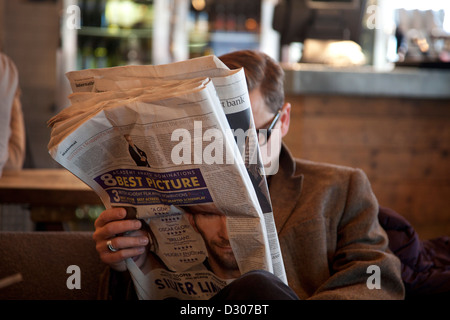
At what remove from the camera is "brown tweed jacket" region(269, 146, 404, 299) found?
1073 mm

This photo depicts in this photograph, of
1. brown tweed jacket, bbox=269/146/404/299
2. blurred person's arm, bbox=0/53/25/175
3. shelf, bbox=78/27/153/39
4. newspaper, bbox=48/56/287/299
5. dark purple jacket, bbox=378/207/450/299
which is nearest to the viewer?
newspaper, bbox=48/56/287/299

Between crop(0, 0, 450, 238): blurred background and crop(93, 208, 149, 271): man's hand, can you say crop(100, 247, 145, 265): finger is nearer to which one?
crop(93, 208, 149, 271): man's hand

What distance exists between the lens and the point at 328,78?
2.61m

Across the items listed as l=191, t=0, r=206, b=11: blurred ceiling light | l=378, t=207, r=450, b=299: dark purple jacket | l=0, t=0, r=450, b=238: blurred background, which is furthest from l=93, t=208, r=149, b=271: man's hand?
l=191, t=0, r=206, b=11: blurred ceiling light

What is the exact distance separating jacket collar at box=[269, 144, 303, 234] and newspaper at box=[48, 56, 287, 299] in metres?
0.22

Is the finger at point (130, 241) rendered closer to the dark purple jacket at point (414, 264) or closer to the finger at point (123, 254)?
the finger at point (123, 254)

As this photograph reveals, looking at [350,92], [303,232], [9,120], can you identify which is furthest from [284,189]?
[350,92]

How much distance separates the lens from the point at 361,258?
108 cm

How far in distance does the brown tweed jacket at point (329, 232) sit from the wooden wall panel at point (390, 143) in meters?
1.53

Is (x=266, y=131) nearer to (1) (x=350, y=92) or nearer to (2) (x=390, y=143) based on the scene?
(1) (x=350, y=92)

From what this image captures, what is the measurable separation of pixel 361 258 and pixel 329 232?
0.30 ft

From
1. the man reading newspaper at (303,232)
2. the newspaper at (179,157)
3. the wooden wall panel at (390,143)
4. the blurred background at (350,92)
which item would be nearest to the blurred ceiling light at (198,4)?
the blurred background at (350,92)

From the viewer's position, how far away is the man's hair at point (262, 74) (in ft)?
3.74
